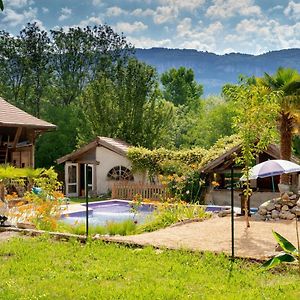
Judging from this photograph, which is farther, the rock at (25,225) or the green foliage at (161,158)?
the green foliage at (161,158)

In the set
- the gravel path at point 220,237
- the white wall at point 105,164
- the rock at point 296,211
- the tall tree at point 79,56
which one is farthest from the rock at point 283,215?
the tall tree at point 79,56

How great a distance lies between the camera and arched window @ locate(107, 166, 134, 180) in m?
27.6

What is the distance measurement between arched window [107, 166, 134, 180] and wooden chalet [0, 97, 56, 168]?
461 centimetres

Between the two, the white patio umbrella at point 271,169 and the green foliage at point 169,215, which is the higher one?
the white patio umbrella at point 271,169

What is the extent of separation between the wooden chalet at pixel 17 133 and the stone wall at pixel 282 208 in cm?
1240

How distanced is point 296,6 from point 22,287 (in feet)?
50.3

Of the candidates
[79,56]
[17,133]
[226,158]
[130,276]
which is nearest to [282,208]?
[226,158]

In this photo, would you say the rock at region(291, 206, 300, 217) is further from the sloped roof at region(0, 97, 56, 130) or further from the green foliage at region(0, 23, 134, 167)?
the green foliage at region(0, 23, 134, 167)

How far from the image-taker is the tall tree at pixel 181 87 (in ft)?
217

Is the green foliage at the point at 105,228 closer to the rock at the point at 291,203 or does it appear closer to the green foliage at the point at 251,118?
the green foliage at the point at 251,118

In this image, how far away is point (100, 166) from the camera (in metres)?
28.3

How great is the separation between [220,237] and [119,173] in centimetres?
1707

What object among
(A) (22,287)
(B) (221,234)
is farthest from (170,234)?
(A) (22,287)

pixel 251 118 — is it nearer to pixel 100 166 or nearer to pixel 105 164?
pixel 105 164
